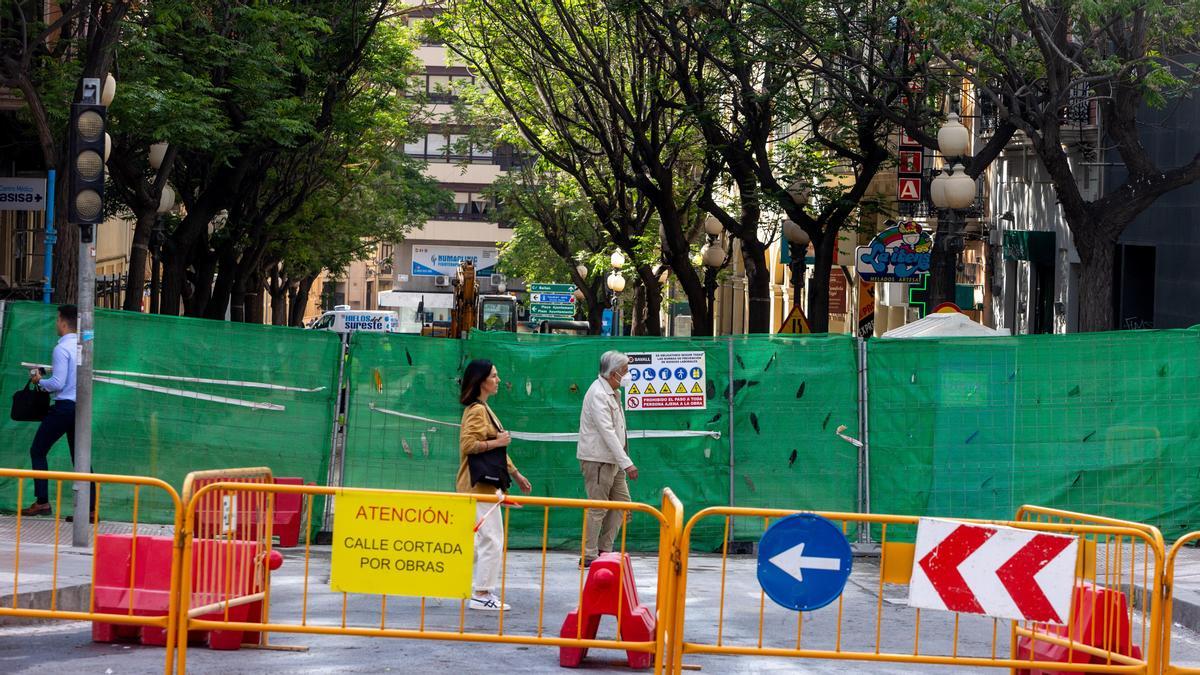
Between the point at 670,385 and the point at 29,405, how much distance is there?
5630mm

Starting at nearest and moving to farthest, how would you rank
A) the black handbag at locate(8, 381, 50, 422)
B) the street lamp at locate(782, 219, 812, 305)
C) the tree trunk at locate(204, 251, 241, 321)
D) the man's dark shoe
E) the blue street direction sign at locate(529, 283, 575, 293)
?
the black handbag at locate(8, 381, 50, 422) < the man's dark shoe < the street lamp at locate(782, 219, 812, 305) < the tree trunk at locate(204, 251, 241, 321) < the blue street direction sign at locate(529, 283, 575, 293)

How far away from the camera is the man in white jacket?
471 inches

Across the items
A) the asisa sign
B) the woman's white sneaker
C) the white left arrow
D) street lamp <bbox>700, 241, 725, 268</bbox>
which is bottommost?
the woman's white sneaker

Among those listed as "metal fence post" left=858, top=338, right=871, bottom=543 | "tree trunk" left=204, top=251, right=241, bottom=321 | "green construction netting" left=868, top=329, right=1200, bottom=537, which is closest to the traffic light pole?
"metal fence post" left=858, top=338, right=871, bottom=543

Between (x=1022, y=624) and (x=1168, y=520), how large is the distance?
6.43 meters

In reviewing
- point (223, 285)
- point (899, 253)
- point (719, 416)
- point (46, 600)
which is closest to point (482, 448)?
point (46, 600)

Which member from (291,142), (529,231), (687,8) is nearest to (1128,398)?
(687,8)

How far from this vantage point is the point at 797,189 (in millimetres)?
24625

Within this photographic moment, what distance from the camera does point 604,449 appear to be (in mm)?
11992

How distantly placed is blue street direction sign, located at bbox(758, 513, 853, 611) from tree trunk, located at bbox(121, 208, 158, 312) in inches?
703

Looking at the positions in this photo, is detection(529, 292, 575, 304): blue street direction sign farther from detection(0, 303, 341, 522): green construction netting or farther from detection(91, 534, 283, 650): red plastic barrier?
detection(91, 534, 283, 650): red plastic barrier

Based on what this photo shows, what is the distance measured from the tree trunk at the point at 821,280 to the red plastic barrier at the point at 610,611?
16.3 metres

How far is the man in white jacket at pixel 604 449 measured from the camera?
12.0 meters

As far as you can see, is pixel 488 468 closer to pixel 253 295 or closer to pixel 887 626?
pixel 887 626
